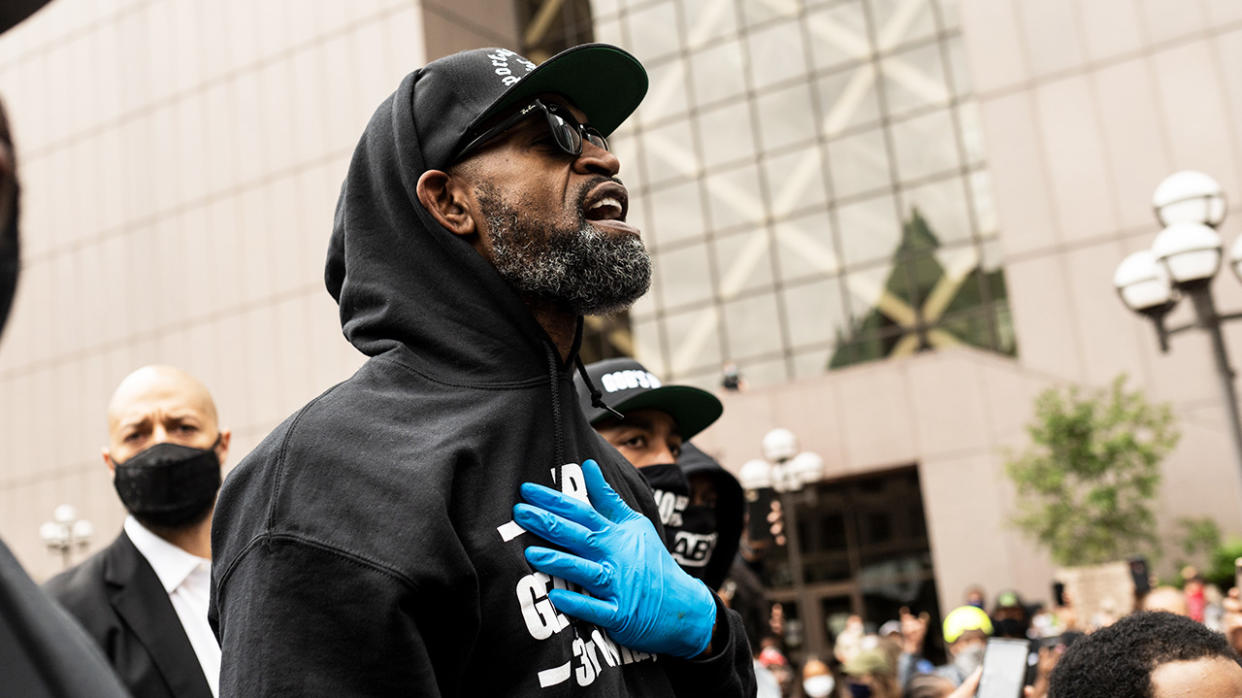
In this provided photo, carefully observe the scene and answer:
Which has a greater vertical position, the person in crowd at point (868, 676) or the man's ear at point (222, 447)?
the man's ear at point (222, 447)

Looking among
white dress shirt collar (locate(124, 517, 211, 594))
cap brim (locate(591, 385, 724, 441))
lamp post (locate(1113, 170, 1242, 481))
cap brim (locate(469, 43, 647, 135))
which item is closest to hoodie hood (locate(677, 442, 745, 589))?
cap brim (locate(591, 385, 724, 441))

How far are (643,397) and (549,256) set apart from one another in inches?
60.4

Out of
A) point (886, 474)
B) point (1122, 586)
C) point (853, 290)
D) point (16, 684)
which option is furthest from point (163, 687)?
point (853, 290)

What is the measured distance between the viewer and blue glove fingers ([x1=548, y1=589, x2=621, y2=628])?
184 cm

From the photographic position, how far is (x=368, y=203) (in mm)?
2201

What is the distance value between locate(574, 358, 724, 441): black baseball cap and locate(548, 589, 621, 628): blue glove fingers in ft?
5.34

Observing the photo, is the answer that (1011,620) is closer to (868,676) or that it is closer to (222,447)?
(868,676)

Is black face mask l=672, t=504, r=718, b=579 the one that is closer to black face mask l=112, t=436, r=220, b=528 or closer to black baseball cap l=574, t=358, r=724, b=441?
black baseball cap l=574, t=358, r=724, b=441

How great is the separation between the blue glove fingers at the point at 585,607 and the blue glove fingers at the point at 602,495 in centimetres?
19

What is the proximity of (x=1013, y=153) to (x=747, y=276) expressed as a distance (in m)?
7.14

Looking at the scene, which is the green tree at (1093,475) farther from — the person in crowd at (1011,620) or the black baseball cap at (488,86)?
the black baseball cap at (488,86)

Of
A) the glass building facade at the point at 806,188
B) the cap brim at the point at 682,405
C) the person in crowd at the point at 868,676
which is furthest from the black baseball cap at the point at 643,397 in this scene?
the glass building facade at the point at 806,188

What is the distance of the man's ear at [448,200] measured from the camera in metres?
2.13

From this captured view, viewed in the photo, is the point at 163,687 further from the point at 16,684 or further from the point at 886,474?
the point at 886,474
